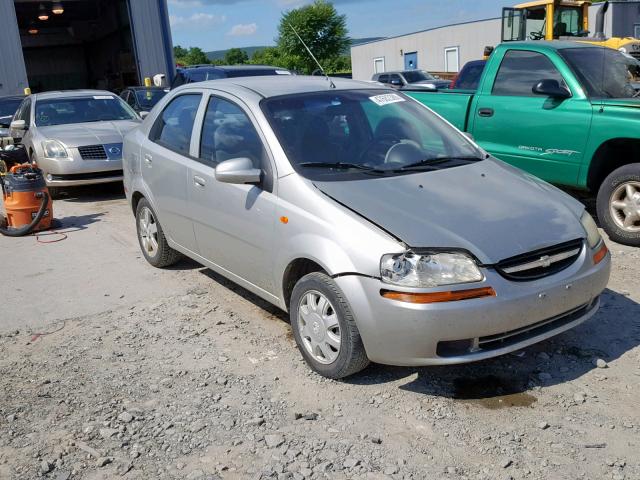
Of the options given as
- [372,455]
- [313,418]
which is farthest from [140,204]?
[372,455]

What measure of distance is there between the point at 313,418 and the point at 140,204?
3.25m

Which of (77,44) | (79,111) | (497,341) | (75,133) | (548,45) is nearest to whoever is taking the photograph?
(497,341)

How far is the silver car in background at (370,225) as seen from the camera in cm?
335

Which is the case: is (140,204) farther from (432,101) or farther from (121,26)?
(121,26)

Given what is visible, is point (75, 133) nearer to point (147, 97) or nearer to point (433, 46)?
point (147, 97)

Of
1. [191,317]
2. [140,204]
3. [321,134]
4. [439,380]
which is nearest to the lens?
[439,380]

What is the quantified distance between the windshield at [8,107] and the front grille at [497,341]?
12.8 meters

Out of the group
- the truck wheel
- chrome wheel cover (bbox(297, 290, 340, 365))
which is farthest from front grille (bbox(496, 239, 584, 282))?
the truck wheel

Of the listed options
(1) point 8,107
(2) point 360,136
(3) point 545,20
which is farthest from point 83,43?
(2) point 360,136

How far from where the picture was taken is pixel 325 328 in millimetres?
3717

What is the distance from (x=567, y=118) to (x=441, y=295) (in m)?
3.91

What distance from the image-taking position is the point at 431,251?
3.36 metres

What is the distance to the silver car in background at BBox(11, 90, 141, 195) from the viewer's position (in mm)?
9328

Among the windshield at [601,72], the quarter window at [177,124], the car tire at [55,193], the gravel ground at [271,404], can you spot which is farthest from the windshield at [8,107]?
the windshield at [601,72]
